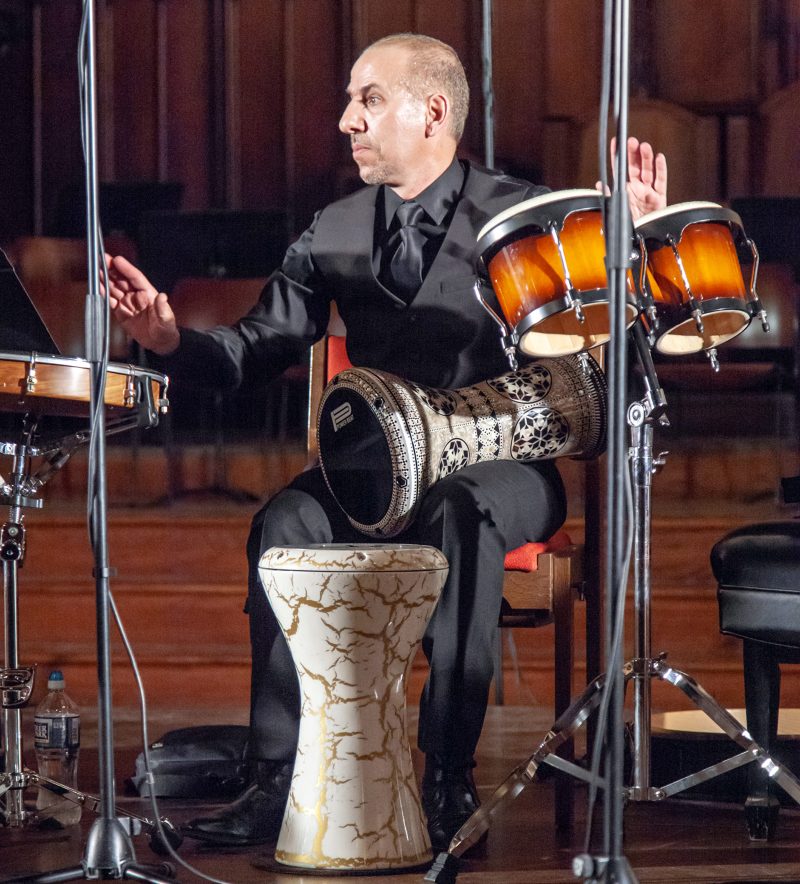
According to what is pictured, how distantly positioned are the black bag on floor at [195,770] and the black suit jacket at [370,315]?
673mm

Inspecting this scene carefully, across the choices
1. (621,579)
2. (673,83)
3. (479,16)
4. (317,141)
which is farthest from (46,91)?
(621,579)

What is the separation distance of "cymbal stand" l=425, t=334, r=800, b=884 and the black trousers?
176 millimetres

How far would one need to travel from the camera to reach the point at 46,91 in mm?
5609

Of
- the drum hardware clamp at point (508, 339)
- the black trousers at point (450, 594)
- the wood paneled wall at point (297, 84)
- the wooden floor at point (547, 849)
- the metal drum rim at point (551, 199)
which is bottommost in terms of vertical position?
the wooden floor at point (547, 849)

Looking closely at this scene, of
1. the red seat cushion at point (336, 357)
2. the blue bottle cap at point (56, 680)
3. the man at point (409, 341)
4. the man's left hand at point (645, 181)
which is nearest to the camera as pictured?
the man at point (409, 341)

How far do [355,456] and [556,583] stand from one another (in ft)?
1.34

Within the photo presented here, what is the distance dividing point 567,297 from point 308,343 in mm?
826

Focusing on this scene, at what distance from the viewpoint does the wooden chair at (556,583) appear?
2.12m

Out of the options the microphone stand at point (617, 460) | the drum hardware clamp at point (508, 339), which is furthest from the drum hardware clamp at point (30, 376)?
the microphone stand at point (617, 460)

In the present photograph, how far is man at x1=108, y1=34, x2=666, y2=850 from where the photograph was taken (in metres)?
1.92

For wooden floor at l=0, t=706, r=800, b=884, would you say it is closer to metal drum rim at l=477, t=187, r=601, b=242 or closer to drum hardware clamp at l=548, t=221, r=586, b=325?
drum hardware clamp at l=548, t=221, r=586, b=325

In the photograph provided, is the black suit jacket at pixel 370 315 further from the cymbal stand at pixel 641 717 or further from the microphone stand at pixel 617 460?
the microphone stand at pixel 617 460

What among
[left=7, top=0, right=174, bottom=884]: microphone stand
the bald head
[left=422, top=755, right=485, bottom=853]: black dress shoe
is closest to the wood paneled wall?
the bald head

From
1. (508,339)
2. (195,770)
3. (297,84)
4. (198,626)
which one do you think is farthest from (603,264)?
(297,84)
